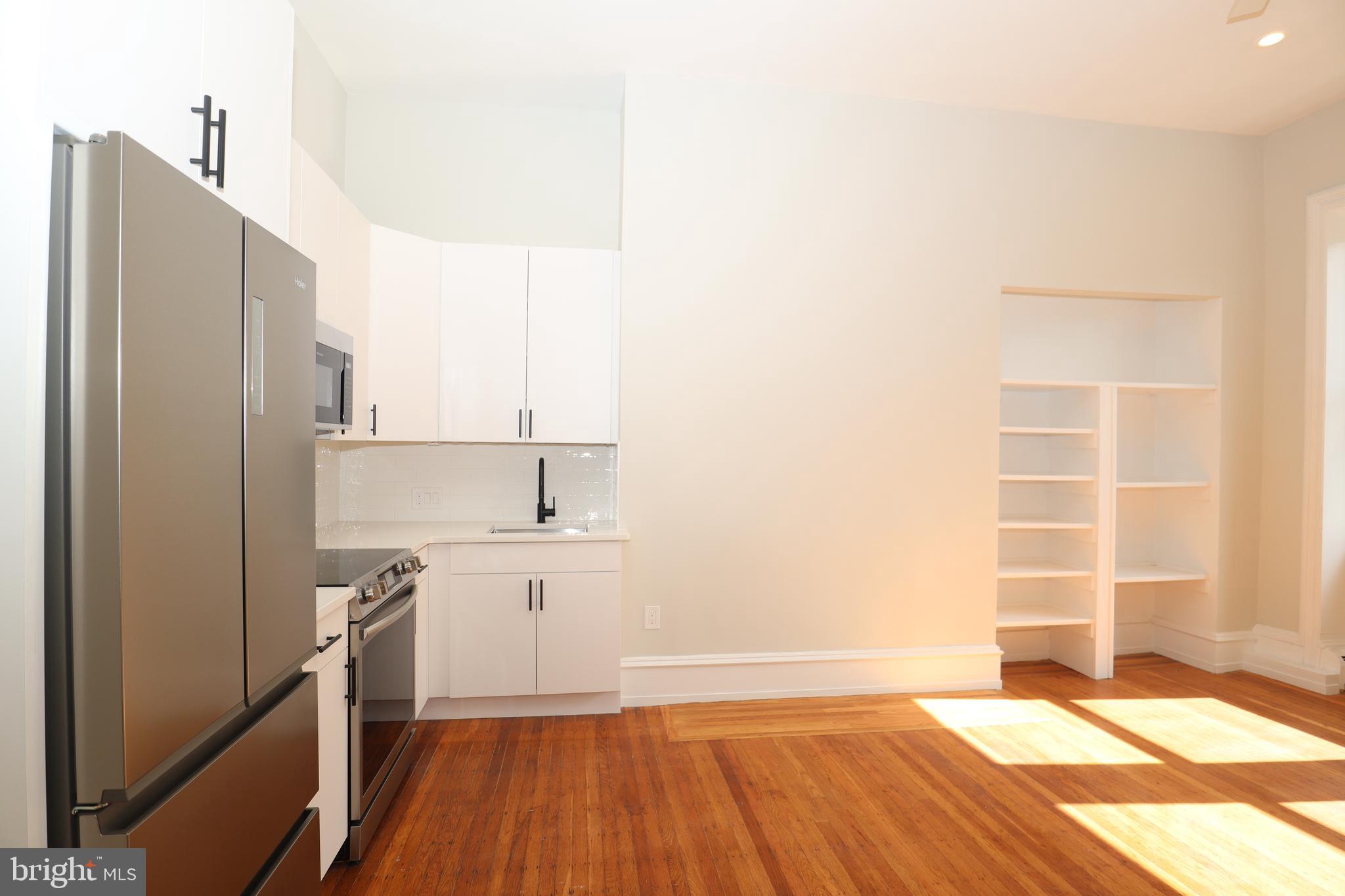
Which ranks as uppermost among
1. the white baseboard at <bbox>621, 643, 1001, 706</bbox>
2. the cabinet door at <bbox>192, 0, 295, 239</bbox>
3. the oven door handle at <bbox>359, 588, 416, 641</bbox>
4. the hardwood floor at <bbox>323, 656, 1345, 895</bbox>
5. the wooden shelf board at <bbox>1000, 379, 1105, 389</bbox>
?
the cabinet door at <bbox>192, 0, 295, 239</bbox>

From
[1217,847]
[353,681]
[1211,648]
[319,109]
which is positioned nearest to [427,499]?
[353,681]

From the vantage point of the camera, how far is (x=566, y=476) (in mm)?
3791

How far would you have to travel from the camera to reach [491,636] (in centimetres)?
315

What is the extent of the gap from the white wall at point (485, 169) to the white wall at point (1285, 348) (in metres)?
3.91

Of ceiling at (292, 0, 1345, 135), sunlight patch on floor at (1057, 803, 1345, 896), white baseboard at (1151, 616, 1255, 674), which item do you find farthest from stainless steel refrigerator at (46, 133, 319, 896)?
white baseboard at (1151, 616, 1255, 674)

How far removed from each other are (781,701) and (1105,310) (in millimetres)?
3202

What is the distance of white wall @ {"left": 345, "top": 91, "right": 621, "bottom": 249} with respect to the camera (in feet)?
12.2

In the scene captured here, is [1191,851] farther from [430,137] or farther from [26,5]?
[430,137]

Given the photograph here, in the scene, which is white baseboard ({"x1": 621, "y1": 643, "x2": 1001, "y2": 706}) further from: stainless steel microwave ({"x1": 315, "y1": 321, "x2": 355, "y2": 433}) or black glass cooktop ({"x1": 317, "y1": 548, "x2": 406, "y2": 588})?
stainless steel microwave ({"x1": 315, "y1": 321, "x2": 355, "y2": 433})

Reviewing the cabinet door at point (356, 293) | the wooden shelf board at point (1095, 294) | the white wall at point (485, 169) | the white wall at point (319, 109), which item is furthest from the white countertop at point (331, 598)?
the wooden shelf board at point (1095, 294)

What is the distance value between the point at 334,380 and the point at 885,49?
9.43 feet

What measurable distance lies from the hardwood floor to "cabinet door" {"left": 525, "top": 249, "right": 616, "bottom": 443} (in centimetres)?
146

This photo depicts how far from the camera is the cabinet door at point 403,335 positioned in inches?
126

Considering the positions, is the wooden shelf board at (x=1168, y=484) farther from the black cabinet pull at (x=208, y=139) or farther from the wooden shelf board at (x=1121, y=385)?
the black cabinet pull at (x=208, y=139)
